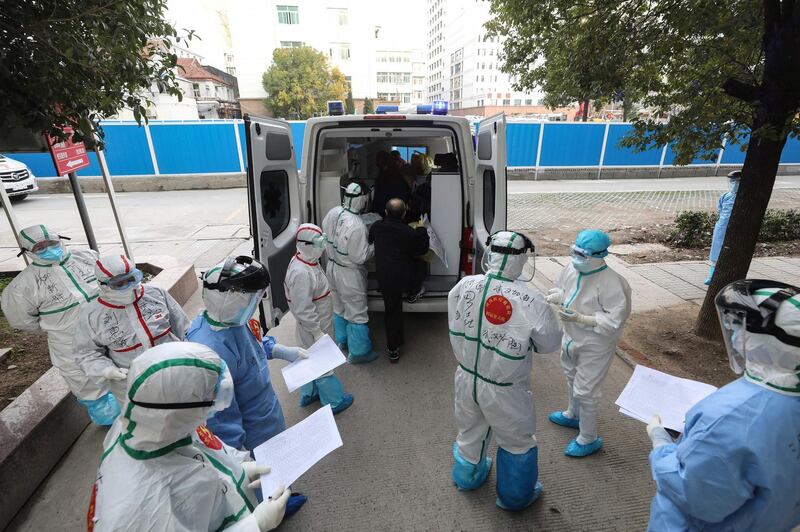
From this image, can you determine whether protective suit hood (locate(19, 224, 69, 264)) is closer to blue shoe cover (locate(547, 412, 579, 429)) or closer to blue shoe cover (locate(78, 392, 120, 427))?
blue shoe cover (locate(78, 392, 120, 427))

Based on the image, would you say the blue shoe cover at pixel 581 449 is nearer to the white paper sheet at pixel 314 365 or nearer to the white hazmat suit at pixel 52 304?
the white paper sheet at pixel 314 365


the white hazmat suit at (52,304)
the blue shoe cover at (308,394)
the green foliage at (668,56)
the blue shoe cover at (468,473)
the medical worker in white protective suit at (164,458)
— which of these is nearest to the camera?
the medical worker in white protective suit at (164,458)

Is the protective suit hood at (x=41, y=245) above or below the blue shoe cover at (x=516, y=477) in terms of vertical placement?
above

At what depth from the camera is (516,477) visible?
2.29 m

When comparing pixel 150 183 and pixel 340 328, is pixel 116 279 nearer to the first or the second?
pixel 340 328

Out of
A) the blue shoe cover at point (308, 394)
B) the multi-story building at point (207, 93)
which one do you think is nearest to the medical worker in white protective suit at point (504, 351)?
the blue shoe cover at point (308, 394)

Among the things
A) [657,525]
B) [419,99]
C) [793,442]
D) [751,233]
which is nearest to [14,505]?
[657,525]

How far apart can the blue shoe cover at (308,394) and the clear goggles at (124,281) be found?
155 centimetres

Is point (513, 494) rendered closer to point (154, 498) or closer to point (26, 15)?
point (154, 498)

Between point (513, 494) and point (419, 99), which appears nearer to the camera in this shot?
point (513, 494)

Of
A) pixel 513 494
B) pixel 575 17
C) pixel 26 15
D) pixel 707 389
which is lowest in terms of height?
pixel 513 494

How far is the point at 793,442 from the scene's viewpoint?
1.28 meters

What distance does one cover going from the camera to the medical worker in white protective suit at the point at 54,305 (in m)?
3.00

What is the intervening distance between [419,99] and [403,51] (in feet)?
47.3
